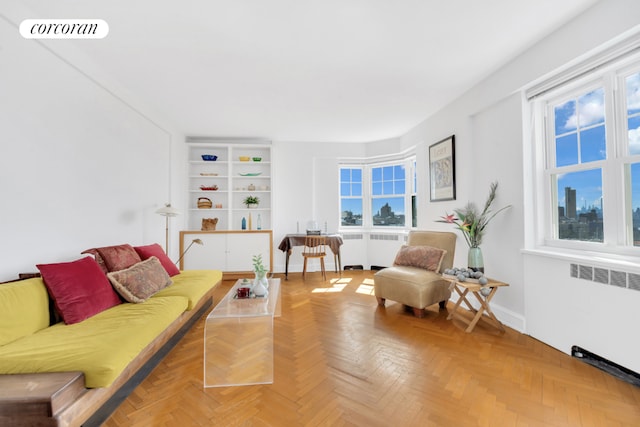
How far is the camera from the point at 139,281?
2432 mm

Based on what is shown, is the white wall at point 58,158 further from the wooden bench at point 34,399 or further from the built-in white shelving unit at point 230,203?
the built-in white shelving unit at point 230,203

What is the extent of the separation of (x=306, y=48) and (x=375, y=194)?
3698 millimetres

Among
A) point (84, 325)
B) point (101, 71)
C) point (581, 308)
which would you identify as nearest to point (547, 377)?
point (581, 308)

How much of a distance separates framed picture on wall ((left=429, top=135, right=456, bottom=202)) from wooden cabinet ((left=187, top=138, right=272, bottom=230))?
3.02 meters

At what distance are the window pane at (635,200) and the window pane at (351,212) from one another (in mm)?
4105

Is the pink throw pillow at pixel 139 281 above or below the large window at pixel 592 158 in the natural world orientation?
below

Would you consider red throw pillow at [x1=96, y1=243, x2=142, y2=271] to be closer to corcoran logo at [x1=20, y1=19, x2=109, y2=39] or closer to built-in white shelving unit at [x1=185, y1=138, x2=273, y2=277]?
corcoran logo at [x1=20, y1=19, x2=109, y2=39]

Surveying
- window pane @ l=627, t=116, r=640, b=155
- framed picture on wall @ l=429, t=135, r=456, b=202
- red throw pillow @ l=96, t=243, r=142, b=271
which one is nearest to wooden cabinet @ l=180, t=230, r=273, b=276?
red throw pillow @ l=96, t=243, r=142, b=271

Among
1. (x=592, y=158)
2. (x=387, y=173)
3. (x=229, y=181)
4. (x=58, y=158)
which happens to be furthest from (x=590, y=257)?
(x=229, y=181)

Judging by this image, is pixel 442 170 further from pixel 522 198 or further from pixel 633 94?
pixel 633 94

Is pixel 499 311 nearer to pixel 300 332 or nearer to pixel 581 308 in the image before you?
pixel 581 308

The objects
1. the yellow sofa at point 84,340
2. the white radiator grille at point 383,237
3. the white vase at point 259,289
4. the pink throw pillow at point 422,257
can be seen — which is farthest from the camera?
the white radiator grille at point 383,237

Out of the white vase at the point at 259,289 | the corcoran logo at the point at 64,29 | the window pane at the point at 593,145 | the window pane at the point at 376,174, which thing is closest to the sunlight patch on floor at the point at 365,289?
the white vase at the point at 259,289

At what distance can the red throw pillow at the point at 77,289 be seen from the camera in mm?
1854
